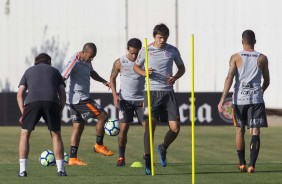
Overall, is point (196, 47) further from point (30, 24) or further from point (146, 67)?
point (146, 67)

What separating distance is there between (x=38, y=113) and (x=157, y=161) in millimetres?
3776

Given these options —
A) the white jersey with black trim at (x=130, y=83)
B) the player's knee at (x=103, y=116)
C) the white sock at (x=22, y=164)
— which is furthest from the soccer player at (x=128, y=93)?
the white sock at (x=22, y=164)

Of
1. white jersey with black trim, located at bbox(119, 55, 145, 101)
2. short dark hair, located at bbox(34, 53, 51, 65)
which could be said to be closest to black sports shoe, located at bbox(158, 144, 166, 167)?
white jersey with black trim, located at bbox(119, 55, 145, 101)

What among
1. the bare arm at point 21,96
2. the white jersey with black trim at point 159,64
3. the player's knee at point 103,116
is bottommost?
the player's knee at point 103,116

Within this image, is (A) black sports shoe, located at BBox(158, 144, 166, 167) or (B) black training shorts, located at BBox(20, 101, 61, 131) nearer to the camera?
(B) black training shorts, located at BBox(20, 101, 61, 131)

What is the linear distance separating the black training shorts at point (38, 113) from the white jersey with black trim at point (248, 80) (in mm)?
2845

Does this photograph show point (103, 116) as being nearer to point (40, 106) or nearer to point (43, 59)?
point (43, 59)

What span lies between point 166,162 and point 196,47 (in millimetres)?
18656

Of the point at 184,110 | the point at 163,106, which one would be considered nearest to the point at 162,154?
the point at 163,106

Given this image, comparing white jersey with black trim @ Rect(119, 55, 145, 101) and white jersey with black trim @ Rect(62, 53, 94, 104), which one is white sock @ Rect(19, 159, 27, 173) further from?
white jersey with black trim @ Rect(119, 55, 145, 101)

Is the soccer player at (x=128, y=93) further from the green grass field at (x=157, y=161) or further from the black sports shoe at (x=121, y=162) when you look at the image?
the green grass field at (x=157, y=161)

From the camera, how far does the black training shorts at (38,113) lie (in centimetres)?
1616

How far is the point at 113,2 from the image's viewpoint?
3669 centimetres

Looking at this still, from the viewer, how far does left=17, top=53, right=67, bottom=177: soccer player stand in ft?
53.0
